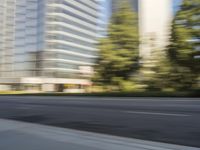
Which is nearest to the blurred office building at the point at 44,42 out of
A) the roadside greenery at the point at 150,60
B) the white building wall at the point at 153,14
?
the white building wall at the point at 153,14

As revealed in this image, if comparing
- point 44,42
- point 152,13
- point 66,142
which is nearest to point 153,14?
point 152,13

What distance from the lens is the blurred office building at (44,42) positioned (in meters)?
109

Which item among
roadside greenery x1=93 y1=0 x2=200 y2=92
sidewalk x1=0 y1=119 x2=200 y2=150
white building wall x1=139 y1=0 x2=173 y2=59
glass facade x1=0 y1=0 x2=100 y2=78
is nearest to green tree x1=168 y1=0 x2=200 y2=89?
roadside greenery x1=93 y1=0 x2=200 y2=92

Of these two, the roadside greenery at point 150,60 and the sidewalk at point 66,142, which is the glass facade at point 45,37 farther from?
the sidewalk at point 66,142

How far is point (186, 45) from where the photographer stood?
3356cm

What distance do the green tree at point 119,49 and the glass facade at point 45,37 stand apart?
59317mm

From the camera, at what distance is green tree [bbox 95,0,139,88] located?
42.1 metres

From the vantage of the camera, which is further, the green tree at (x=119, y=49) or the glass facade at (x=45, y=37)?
the glass facade at (x=45, y=37)

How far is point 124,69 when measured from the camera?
139ft

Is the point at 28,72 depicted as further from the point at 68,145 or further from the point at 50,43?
the point at 68,145

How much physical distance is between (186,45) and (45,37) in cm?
8074

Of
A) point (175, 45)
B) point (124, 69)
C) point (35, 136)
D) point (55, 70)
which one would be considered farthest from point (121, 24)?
point (55, 70)

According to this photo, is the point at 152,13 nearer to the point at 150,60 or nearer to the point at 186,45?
the point at 150,60

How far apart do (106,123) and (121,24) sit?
33.0 m
